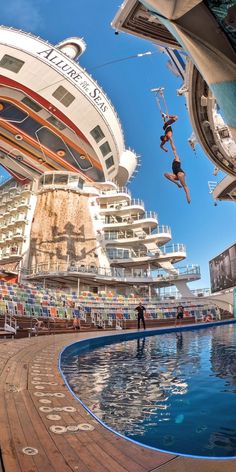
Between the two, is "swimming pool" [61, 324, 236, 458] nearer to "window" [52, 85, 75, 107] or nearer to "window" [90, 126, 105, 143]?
"window" [52, 85, 75, 107]

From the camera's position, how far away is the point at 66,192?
126ft

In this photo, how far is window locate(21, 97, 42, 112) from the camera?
34.7 metres

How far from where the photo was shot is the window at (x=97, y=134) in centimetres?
3834

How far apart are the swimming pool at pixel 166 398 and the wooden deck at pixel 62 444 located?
0.59 meters

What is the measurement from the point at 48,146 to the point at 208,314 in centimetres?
2712

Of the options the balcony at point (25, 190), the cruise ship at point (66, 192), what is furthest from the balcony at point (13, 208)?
the balcony at point (25, 190)

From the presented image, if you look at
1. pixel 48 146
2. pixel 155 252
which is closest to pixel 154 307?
pixel 155 252

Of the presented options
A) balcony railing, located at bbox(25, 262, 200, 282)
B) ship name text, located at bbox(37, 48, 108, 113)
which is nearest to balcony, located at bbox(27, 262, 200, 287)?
→ balcony railing, located at bbox(25, 262, 200, 282)

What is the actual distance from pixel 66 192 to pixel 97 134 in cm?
823

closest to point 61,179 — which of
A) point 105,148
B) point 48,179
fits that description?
point 48,179

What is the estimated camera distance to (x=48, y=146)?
39156mm

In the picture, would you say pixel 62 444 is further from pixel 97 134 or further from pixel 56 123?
pixel 97 134

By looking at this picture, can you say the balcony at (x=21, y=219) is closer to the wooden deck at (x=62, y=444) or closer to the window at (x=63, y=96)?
the window at (x=63, y=96)

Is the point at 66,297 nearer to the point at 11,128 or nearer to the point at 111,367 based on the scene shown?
the point at 111,367
